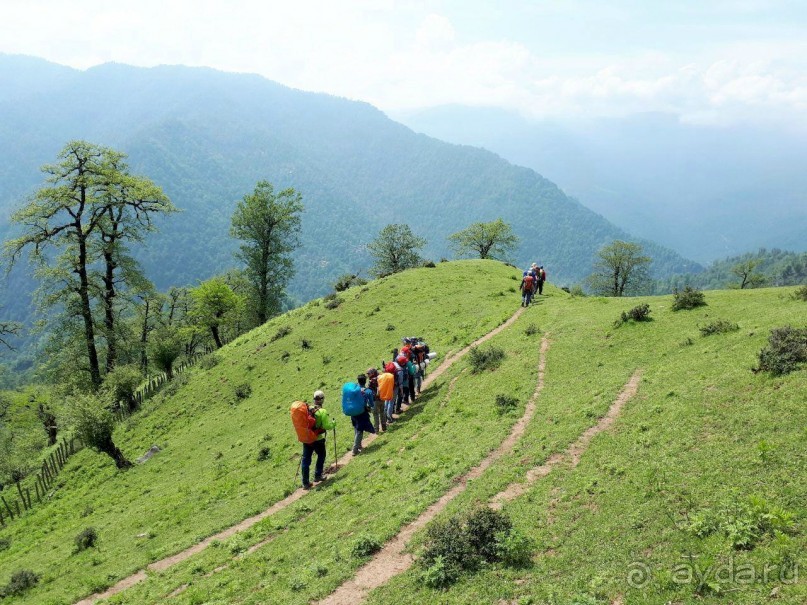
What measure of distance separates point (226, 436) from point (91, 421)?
885 centimetres

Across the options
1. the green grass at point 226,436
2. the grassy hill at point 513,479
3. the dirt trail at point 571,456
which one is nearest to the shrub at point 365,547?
the grassy hill at point 513,479

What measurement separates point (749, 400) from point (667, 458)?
3.80m

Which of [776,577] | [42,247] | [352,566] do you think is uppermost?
[42,247]

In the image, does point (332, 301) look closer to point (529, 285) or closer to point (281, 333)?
point (281, 333)

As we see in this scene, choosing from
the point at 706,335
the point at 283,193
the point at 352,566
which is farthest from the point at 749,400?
the point at 283,193

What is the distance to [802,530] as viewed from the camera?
8.81 metres

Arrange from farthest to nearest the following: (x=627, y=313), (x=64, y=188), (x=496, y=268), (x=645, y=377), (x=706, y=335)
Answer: (x=496, y=268) < (x=64, y=188) < (x=627, y=313) < (x=706, y=335) < (x=645, y=377)

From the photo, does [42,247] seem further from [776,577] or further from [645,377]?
[776,577]

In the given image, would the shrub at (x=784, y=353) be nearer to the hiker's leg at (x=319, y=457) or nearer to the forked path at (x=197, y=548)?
the hiker's leg at (x=319, y=457)

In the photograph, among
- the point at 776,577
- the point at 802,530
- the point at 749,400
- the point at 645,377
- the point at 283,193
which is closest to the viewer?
the point at 776,577

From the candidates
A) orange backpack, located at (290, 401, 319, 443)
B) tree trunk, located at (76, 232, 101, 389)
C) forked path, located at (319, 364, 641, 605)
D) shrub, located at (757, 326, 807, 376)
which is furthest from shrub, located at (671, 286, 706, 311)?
tree trunk, located at (76, 232, 101, 389)

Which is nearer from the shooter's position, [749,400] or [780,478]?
[780,478]

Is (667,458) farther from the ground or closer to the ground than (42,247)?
closer to the ground

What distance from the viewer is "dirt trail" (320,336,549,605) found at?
11.5 m
